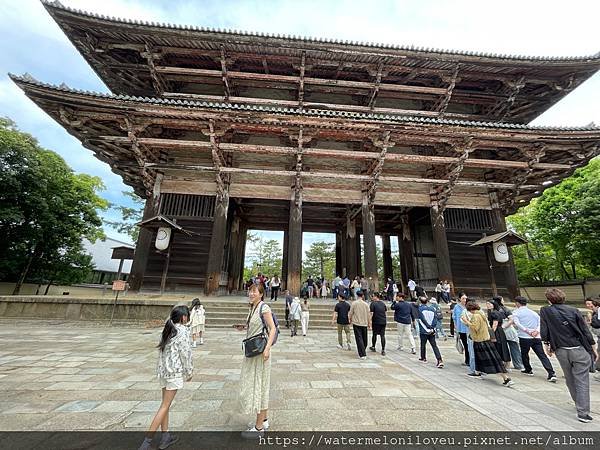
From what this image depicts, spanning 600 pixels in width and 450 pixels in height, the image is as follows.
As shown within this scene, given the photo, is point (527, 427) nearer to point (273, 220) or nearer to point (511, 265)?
point (511, 265)

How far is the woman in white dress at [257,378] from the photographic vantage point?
2545 mm

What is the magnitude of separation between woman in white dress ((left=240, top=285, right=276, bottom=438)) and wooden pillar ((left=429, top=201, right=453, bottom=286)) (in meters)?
10.4

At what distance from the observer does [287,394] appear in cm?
353

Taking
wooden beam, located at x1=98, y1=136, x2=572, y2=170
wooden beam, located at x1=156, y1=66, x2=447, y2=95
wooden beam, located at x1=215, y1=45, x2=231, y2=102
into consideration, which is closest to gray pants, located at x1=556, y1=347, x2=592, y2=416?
wooden beam, located at x1=98, y1=136, x2=572, y2=170

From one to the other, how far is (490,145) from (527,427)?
408 inches

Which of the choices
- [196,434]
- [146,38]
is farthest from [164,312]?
[146,38]

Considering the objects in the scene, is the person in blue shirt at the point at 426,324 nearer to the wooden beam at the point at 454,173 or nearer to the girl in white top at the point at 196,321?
the girl in white top at the point at 196,321

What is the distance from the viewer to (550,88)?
465 inches

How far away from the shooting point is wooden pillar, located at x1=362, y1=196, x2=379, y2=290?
10508 millimetres

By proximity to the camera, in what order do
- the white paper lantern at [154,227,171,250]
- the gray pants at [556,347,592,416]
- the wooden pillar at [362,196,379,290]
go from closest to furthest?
the gray pants at [556,347,592,416] → the white paper lantern at [154,227,171,250] → the wooden pillar at [362,196,379,290]

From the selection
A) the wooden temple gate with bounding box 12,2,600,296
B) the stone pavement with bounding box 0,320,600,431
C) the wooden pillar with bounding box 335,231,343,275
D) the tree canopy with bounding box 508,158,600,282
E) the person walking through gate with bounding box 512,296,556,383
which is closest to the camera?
the stone pavement with bounding box 0,320,600,431

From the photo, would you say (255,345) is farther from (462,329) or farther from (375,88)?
(375,88)

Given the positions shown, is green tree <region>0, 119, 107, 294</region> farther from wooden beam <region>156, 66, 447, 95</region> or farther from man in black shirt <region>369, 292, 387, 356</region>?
man in black shirt <region>369, 292, 387, 356</region>

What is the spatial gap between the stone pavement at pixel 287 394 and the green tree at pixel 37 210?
35.9 feet
